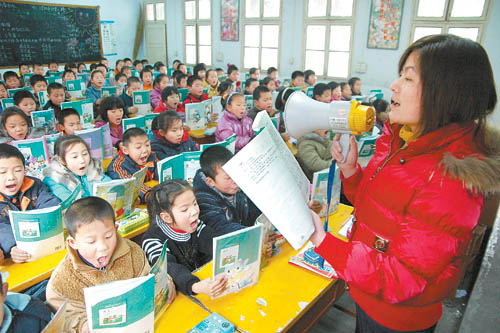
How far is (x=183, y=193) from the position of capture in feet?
5.72

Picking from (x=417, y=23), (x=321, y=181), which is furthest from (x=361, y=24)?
(x=321, y=181)

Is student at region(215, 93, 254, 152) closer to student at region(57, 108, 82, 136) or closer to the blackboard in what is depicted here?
student at region(57, 108, 82, 136)

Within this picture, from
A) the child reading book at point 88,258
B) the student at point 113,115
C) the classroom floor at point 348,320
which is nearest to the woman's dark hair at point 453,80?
the child reading book at point 88,258

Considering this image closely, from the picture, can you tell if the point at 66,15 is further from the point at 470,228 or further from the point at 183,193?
the point at 470,228

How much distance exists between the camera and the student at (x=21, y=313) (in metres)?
1.16

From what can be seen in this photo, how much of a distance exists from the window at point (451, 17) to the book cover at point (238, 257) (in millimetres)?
6635

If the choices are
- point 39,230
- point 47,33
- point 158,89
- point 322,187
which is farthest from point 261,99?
point 47,33

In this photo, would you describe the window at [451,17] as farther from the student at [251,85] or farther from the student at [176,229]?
the student at [176,229]

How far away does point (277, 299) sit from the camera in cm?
148

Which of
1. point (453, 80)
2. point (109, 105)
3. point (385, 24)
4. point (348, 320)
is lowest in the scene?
point (348, 320)

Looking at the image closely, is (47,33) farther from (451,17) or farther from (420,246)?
(420,246)

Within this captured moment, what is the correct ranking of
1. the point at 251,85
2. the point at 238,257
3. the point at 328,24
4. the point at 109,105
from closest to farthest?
1. the point at 238,257
2. the point at 109,105
3. the point at 251,85
4. the point at 328,24

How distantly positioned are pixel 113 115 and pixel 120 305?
332 cm

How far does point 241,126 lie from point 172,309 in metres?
2.91
